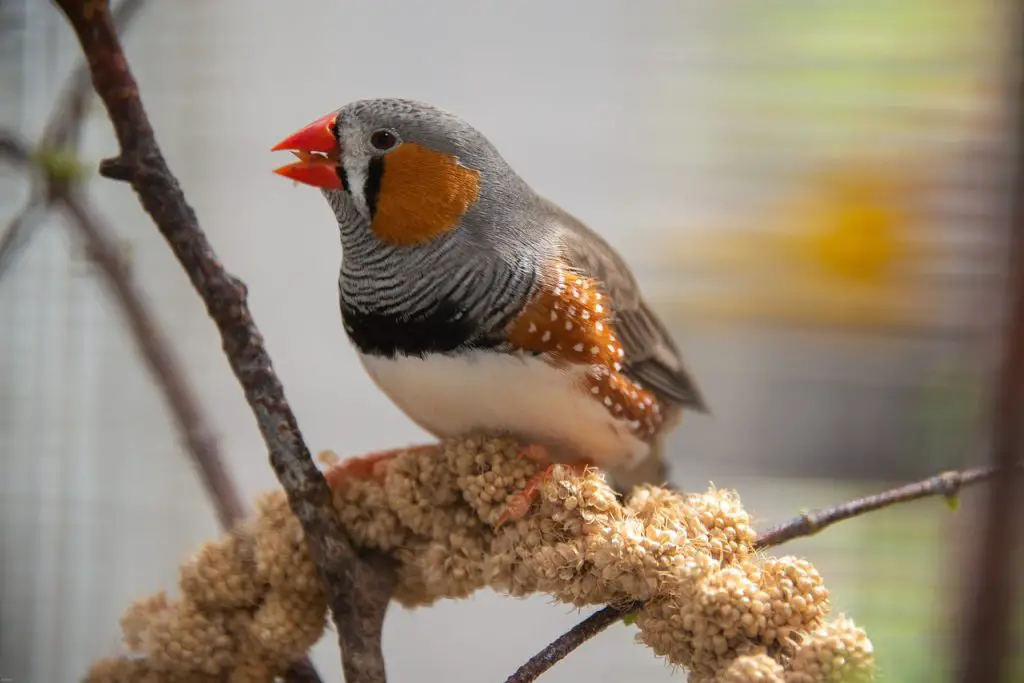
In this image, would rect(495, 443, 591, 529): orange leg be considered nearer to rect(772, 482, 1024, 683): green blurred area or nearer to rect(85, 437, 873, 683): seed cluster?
rect(85, 437, 873, 683): seed cluster

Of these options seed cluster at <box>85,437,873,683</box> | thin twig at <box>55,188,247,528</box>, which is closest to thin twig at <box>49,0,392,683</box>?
seed cluster at <box>85,437,873,683</box>

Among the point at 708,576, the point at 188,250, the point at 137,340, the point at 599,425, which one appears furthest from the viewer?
the point at 137,340

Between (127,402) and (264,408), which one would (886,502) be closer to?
(264,408)

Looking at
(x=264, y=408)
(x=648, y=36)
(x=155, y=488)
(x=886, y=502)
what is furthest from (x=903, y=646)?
(x=155, y=488)

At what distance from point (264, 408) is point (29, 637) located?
1.10 meters

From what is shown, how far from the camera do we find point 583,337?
90cm

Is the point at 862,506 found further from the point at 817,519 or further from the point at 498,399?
the point at 498,399

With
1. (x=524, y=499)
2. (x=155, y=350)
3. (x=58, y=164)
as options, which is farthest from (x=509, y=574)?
(x=58, y=164)

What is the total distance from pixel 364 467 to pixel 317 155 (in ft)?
0.96

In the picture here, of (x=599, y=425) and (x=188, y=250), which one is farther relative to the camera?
(x=599, y=425)

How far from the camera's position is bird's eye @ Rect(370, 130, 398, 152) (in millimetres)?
873

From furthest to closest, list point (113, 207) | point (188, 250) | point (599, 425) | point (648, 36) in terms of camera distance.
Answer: point (113, 207) < point (648, 36) < point (599, 425) < point (188, 250)

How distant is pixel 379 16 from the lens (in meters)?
1.82

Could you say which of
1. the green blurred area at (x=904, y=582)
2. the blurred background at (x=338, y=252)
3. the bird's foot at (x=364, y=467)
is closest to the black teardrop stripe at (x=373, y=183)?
the bird's foot at (x=364, y=467)
